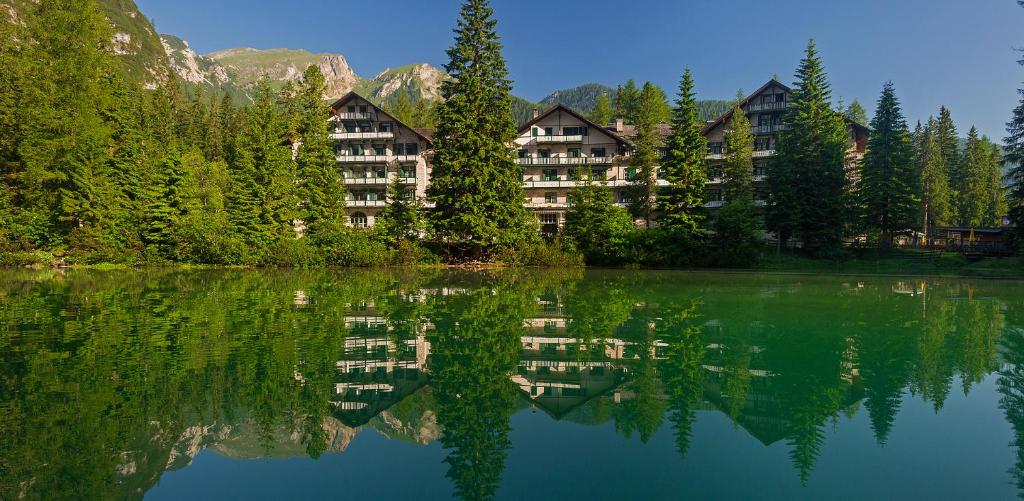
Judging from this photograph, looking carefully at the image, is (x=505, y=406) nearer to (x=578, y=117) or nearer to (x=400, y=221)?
(x=400, y=221)

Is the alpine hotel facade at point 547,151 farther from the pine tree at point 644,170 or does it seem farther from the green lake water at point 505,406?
the green lake water at point 505,406

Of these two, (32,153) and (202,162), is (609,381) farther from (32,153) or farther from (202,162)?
(202,162)

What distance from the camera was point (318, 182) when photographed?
47125 millimetres

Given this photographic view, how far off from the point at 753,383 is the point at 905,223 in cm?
4881

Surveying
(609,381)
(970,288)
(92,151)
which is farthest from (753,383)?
(92,151)

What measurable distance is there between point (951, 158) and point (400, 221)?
69.5 m

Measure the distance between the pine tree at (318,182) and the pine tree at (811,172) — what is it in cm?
3691

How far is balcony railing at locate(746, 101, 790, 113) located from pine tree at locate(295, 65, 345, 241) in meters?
41.5

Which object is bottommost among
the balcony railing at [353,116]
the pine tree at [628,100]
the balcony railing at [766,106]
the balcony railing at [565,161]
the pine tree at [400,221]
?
the pine tree at [400,221]

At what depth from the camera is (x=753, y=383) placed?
9016mm

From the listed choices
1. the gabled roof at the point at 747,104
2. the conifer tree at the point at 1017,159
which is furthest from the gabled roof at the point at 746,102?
the conifer tree at the point at 1017,159

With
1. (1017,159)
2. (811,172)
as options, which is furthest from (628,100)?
(1017,159)

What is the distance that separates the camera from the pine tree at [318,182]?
4516 centimetres

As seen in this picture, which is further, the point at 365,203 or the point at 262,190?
the point at 365,203
